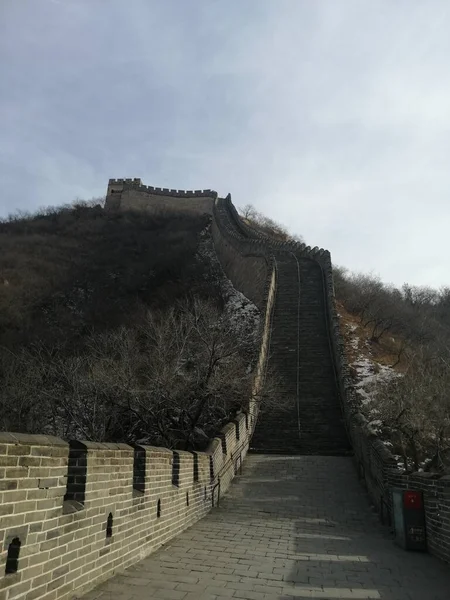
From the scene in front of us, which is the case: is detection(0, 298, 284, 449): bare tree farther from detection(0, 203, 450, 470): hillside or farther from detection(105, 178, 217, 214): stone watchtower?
detection(105, 178, 217, 214): stone watchtower

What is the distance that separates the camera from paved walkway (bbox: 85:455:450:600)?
5078 millimetres

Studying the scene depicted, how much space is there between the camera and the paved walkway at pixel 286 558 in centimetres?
508

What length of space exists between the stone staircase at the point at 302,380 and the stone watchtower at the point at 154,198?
27721mm

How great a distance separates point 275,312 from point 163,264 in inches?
567

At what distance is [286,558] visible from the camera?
21.9 ft

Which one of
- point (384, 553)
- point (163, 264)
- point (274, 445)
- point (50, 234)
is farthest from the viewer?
point (50, 234)

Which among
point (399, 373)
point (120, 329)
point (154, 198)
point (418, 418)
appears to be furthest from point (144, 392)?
point (154, 198)

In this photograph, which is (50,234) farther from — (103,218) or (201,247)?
(201,247)

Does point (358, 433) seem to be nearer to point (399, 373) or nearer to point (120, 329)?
point (399, 373)

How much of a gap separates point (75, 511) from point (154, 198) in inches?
2169

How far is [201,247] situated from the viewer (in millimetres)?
42156

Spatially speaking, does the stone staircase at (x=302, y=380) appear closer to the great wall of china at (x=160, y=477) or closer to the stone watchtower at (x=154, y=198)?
the great wall of china at (x=160, y=477)

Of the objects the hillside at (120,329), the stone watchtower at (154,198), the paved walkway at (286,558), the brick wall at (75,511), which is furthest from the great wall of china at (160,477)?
the stone watchtower at (154,198)

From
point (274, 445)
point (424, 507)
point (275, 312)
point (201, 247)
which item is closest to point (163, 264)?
point (201, 247)
